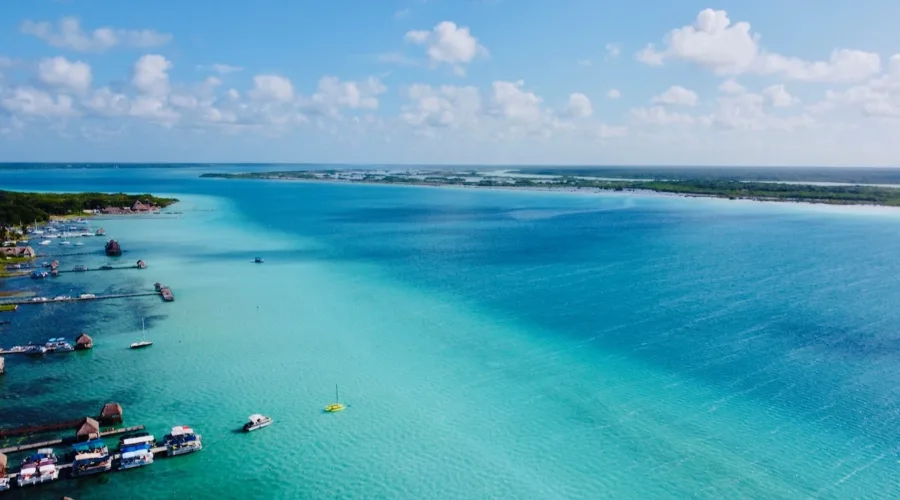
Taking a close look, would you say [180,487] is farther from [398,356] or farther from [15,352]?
[15,352]

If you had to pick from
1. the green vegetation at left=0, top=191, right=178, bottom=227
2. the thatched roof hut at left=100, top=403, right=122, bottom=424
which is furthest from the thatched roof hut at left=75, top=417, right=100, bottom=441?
the green vegetation at left=0, top=191, right=178, bottom=227

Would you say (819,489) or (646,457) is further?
(646,457)

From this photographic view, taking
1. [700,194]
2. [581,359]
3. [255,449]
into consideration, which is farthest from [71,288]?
[700,194]

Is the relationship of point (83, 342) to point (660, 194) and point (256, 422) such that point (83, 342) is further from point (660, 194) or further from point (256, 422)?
point (660, 194)

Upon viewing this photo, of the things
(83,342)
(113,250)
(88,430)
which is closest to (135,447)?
(88,430)

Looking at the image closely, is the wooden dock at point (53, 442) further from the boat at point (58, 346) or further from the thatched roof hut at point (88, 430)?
the boat at point (58, 346)

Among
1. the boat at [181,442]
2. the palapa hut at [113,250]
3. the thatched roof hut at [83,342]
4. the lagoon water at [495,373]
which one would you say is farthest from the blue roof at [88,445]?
the palapa hut at [113,250]

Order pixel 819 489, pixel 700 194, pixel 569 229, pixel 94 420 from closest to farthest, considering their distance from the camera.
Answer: pixel 819 489 < pixel 94 420 < pixel 569 229 < pixel 700 194

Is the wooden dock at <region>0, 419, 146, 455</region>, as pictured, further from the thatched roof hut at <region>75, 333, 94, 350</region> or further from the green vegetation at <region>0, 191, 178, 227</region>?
the green vegetation at <region>0, 191, 178, 227</region>
